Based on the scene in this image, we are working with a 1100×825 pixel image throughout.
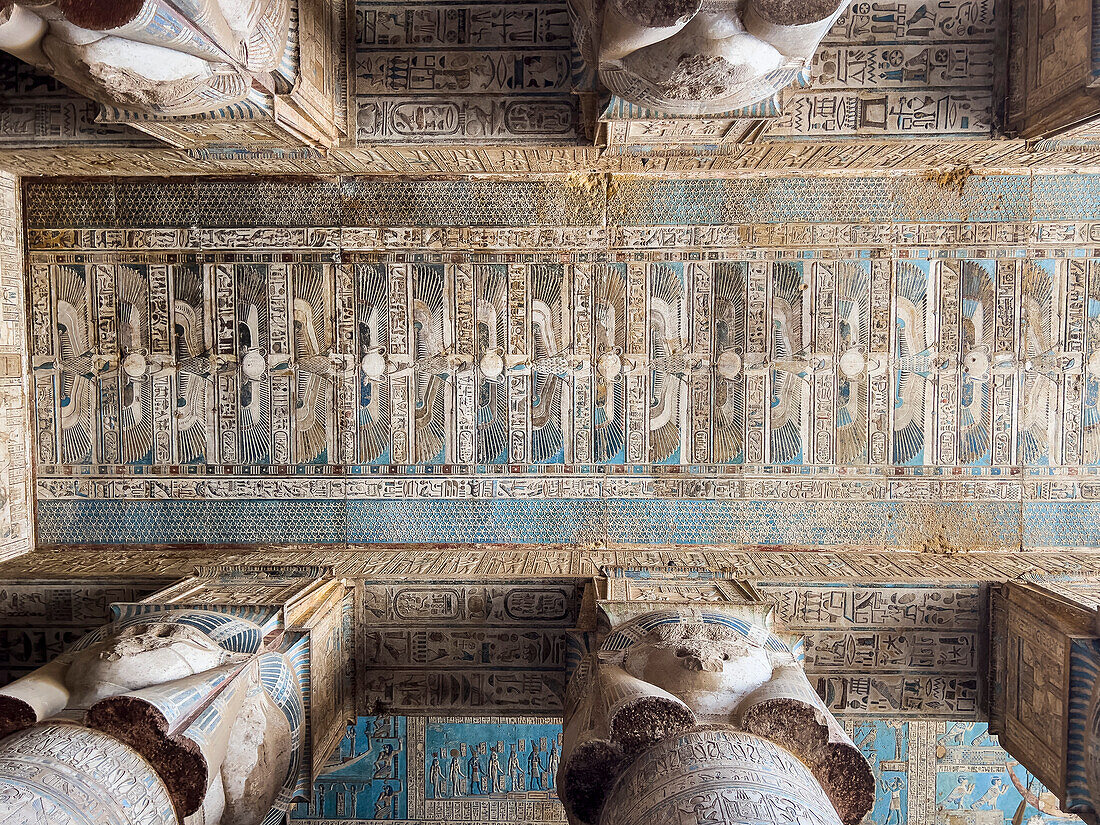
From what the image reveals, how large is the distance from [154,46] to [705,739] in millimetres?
3973

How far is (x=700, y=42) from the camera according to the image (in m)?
3.04

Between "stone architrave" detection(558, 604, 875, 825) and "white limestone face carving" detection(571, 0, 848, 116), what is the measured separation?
2691 mm

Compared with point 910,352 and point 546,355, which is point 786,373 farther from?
point 546,355

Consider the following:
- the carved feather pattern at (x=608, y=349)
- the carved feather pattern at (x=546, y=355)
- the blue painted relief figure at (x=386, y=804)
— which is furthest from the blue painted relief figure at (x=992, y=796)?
the blue painted relief figure at (x=386, y=804)

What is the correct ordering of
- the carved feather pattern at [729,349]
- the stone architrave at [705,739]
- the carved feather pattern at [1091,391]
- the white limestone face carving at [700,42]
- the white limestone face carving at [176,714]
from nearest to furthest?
the stone architrave at [705,739], the white limestone face carving at [176,714], the white limestone face carving at [700,42], the carved feather pattern at [1091,391], the carved feather pattern at [729,349]

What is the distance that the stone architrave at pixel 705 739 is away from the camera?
7.88 ft

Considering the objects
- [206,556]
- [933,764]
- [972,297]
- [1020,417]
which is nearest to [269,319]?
[206,556]

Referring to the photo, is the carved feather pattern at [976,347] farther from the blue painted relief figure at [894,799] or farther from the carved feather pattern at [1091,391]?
the blue painted relief figure at [894,799]

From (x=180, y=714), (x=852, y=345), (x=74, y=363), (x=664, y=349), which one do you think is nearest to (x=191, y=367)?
(x=74, y=363)

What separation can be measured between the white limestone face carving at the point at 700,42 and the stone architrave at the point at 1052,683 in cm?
321

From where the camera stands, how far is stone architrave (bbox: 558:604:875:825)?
2402 mm

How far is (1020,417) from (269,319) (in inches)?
227

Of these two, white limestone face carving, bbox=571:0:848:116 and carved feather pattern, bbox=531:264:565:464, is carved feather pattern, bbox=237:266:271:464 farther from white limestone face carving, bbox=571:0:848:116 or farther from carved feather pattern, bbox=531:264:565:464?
white limestone face carving, bbox=571:0:848:116

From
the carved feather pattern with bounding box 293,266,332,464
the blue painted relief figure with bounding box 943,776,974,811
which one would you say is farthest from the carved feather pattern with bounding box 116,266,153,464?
the blue painted relief figure with bounding box 943,776,974,811
